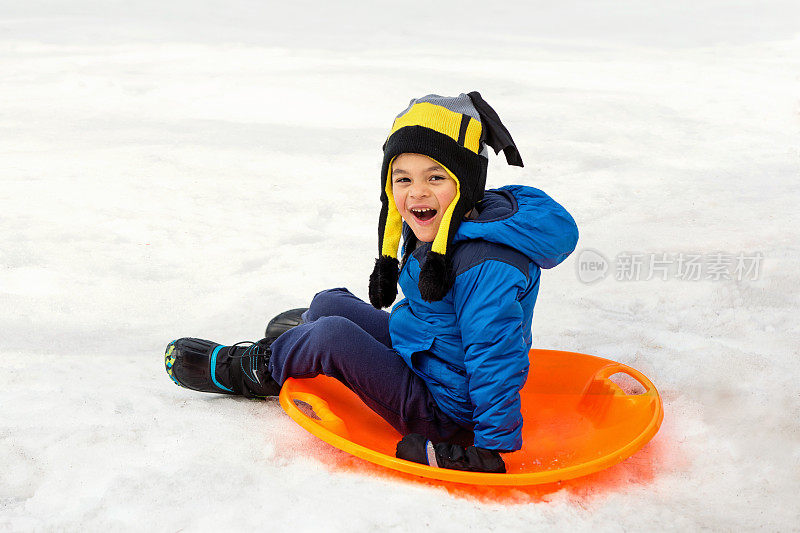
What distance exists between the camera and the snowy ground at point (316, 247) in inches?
68.3

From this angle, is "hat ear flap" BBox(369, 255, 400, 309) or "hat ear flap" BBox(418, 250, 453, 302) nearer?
"hat ear flap" BBox(418, 250, 453, 302)

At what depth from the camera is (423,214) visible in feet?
6.11

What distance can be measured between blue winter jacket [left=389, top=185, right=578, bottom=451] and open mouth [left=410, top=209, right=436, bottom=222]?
72 millimetres

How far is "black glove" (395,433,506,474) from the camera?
1729 mm

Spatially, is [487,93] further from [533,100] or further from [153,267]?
[153,267]

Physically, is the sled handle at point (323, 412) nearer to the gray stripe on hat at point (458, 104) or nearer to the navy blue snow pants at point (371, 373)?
the navy blue snow pants at point (371, 373)

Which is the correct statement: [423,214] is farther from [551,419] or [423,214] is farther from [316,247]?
[316,247]

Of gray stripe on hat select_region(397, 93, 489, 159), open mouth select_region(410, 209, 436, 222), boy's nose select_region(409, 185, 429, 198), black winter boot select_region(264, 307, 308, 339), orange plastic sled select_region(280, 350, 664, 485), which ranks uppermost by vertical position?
gray stripe on hat select_region(397, 93, 489, 159)

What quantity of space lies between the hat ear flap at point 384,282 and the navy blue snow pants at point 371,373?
0.31ft

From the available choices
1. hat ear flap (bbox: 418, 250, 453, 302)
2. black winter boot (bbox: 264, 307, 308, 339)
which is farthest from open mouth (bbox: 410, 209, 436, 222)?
black winter boot (bbox: 264, 307, 308, 339)

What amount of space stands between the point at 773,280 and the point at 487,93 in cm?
323

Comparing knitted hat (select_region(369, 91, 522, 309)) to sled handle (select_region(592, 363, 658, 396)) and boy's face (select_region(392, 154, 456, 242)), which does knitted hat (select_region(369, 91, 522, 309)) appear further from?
sled handle (select_region(592, 363, 658, 396))

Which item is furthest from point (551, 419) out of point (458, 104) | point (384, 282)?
point (458, 104)

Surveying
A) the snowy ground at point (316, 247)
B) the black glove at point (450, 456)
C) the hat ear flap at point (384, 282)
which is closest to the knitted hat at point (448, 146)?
the hat ear flap at point (384, 282)
